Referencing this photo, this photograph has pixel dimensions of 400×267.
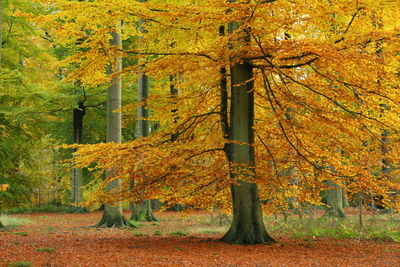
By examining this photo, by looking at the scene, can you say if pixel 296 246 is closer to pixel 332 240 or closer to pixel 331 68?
pixel 332 240

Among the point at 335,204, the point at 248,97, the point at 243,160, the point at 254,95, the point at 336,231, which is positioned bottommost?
the point at 336,231

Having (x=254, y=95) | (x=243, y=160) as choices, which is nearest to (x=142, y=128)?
(x=254, y=95)

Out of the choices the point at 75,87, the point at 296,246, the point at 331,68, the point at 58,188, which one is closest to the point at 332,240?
the point at 296,246

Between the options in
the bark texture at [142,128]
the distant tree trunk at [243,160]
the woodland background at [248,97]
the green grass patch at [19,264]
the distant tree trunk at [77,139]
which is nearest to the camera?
the green grass patch at [19,264]

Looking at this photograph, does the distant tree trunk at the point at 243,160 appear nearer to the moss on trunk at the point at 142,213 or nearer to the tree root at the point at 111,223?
the tree root at the point at 111,223

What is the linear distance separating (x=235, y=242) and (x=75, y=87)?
12.5 metres

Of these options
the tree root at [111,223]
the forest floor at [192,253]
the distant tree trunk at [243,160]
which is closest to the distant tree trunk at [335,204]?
the forest floor at [192,253]

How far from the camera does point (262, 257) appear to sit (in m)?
7.18

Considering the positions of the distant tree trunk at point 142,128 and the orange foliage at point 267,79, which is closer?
the orange foliage at point 267,79

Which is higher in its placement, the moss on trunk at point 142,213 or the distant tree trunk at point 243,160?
the distant tree trunk at point 243,160

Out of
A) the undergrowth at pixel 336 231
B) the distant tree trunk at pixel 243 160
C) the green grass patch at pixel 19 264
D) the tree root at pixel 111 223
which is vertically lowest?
the undergrowth at pixel 336 231

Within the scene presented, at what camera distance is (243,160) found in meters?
8.76

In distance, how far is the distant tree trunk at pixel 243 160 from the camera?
28.9ft

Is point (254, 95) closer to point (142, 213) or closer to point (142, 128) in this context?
point (142, 128)
